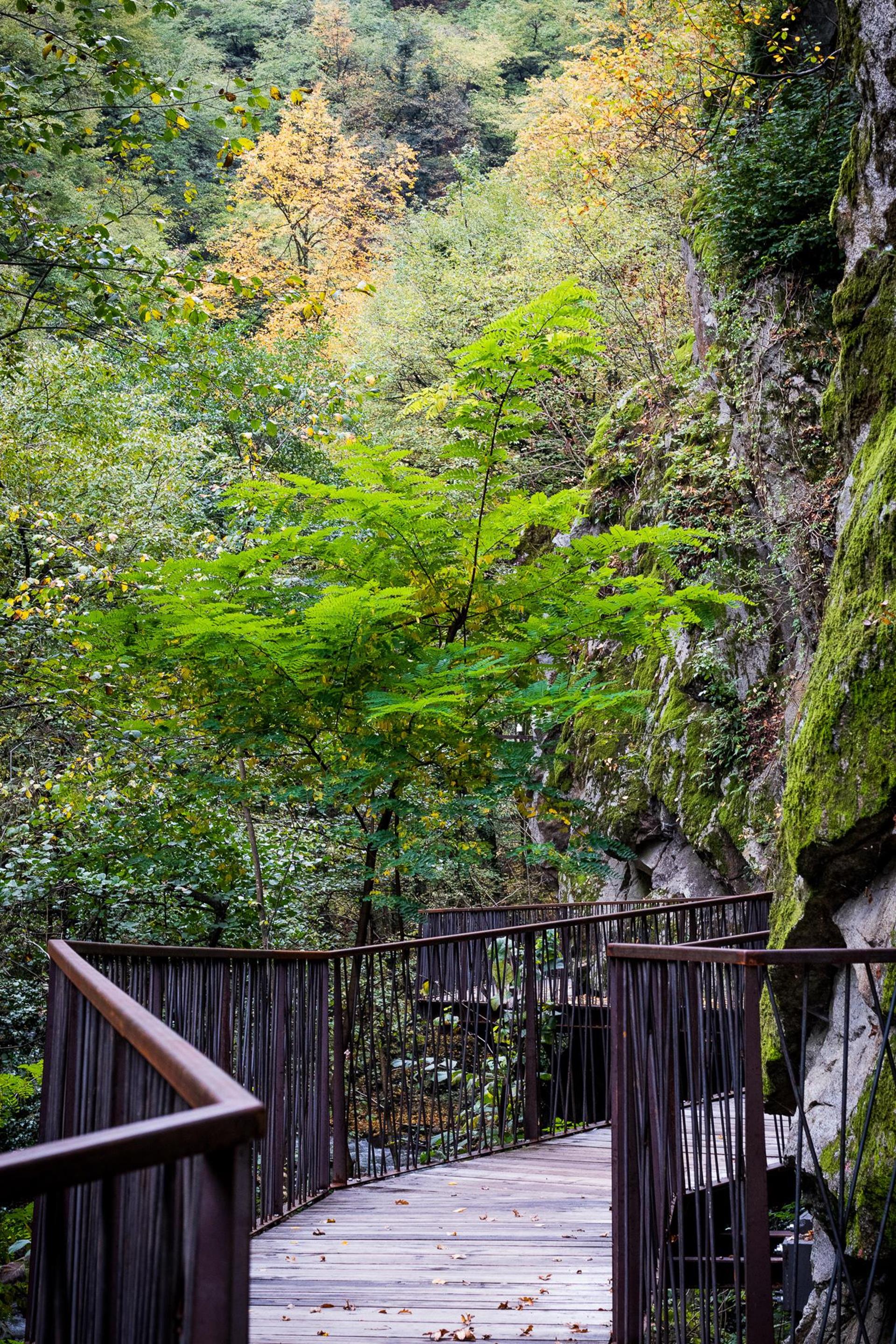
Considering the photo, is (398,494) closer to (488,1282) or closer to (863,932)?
(863,932)

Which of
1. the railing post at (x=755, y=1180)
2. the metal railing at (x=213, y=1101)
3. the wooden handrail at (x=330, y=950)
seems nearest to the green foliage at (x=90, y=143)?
the wooden handrail at (x=330, y=950)

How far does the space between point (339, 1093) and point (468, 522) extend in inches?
157

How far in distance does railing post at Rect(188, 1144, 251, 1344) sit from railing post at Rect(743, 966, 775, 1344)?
2.04m

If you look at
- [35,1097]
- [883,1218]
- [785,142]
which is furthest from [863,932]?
[785,142]

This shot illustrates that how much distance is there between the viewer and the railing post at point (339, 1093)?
5.85m

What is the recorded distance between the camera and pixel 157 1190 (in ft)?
5.17

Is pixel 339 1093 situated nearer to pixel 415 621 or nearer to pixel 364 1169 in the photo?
pixel 364 1169

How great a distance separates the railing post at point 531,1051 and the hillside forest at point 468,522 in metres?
0.90

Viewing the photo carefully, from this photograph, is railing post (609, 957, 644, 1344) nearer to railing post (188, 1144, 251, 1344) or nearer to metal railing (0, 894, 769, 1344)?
metal railing (0, 894, 769, 1344)

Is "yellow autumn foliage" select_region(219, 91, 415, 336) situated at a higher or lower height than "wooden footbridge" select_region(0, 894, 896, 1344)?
higher

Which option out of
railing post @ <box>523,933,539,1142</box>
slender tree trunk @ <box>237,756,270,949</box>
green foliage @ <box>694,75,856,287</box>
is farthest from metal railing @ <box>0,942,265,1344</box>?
green foliage @ <box>694,75,856,287</box>

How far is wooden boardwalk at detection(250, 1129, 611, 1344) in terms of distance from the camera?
3.79m

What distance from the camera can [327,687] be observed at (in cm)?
669

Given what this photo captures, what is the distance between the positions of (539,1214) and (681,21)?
14.7m
